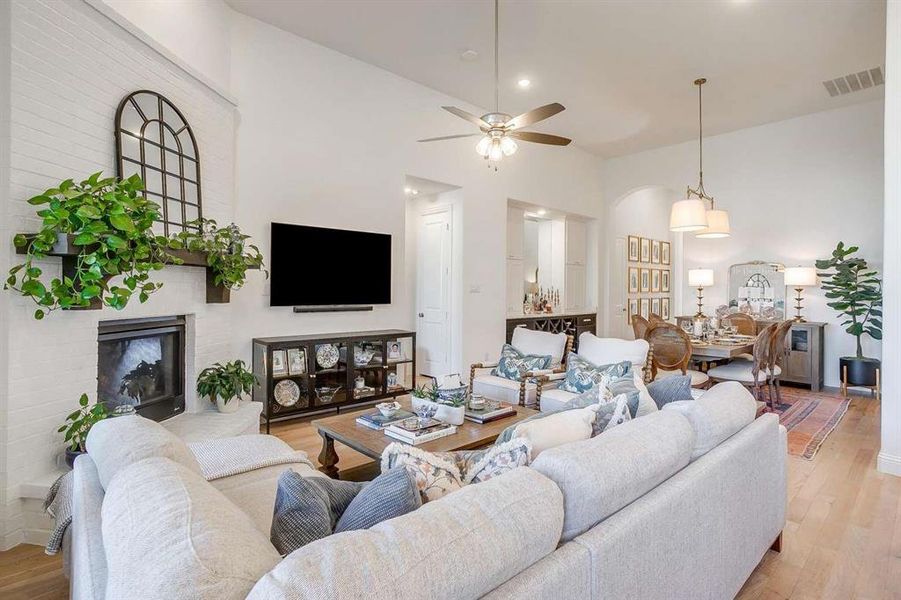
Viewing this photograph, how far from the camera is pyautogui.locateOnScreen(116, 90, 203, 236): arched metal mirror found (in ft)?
9.55

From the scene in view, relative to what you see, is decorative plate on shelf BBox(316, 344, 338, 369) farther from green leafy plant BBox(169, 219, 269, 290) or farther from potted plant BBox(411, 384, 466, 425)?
potted plant BBox(411, 384, 466, 425)

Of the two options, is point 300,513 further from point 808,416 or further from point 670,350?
point 808,416

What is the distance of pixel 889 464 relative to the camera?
325 cm

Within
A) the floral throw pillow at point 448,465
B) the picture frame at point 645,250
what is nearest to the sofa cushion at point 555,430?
the floral throw pillow at point 448,465

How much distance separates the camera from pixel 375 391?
4793 millimetres

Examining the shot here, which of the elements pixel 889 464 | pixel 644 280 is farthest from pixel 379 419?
pixel 644 280

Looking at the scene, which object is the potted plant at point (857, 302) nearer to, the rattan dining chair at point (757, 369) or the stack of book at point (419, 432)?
the rattan dining chair at point (757, 369)

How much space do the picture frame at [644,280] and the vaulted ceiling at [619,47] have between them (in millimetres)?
3117

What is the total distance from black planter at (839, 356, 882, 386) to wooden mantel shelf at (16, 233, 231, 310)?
6531mm

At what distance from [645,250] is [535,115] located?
20.7ft

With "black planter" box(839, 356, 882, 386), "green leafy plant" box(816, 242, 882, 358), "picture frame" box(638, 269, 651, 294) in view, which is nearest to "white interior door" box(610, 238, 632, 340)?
"picture frame" box(638, 269, 651, 294)

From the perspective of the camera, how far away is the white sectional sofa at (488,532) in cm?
80

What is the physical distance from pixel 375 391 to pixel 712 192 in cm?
555

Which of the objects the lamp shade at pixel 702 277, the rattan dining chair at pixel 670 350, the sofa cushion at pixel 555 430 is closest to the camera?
the sofa cushion at pixel 555 430
